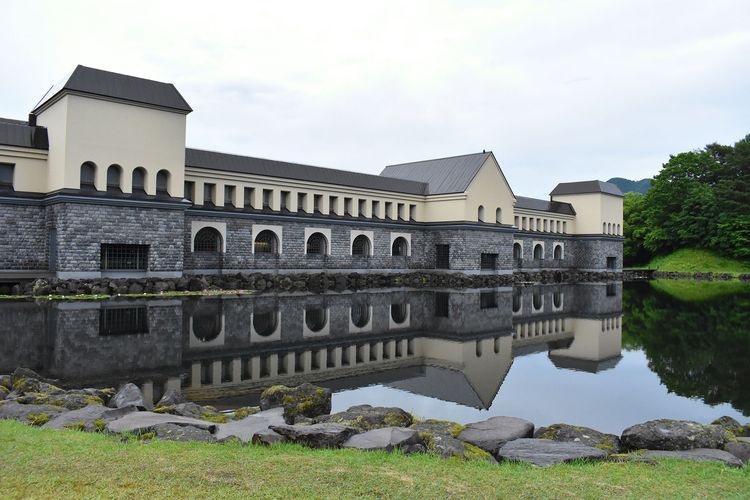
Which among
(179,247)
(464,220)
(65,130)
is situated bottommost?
(179,247)

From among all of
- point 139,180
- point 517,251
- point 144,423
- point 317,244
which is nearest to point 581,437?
point 144,423

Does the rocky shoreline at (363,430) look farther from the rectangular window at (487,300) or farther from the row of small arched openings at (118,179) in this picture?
the row of small arched openings at (118,179)

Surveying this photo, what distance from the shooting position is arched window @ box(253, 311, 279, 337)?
63.0 ft

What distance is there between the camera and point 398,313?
25.7 m

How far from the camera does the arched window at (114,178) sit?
32688mm

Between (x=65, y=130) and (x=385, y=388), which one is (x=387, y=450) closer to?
(x=385, y=388)

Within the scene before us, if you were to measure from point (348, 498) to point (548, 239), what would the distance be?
2594 inches

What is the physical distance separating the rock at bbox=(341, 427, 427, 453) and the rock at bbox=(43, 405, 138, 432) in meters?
3.80

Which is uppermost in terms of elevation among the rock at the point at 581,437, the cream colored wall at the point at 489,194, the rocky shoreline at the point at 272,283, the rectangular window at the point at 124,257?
the cream colored wall at the point at 489,194

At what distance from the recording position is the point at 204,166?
39.1 meters

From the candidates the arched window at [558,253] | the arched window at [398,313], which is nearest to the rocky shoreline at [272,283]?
the arched window at [398,313]

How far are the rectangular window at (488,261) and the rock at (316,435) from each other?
45.5 meters

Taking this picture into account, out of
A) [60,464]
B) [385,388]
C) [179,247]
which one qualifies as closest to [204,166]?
[179,247]

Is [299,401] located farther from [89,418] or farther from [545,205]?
[545,205]
